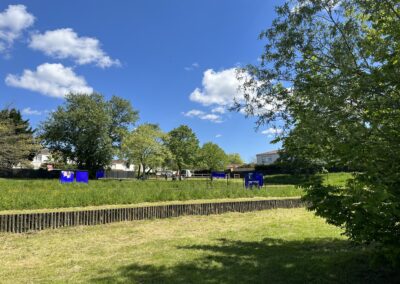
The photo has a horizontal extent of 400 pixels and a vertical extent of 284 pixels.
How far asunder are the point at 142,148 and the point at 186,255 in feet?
142

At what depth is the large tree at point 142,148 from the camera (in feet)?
158

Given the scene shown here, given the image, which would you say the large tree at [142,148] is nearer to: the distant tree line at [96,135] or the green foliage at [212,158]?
the distant tree line at [96,135]

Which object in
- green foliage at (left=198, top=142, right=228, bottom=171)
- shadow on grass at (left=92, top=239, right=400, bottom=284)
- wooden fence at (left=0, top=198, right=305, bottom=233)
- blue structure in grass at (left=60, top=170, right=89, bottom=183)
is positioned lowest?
shadow on grass at (left=92, top=239, right=400, bottom=284)

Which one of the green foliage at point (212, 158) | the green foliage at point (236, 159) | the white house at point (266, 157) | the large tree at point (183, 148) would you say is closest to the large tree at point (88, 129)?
the large tree at point (183, 148)

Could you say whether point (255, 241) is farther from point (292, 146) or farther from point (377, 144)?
point (377, 144)

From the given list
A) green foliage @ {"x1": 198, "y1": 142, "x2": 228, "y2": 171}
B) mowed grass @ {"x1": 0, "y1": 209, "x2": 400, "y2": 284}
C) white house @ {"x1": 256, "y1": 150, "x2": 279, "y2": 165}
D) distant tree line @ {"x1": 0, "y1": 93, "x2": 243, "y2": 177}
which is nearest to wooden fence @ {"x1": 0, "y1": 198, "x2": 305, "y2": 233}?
mowed grass @ {"x1": 0, "y1": 209, "x2": 400, "y2": 284}

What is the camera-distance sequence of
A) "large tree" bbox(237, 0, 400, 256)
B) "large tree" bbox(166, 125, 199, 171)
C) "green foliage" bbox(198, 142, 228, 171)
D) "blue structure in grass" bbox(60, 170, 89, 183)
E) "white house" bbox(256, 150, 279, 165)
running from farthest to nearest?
1. "white house" bbox(256, 150, 279, 165)
2. "green foliage" bbox(198, 142, 228, 171)
3. "large tree" bbox(166, 125, 199, 171)
4. "blue structure in grass" bbox(60, 170, 89, 183)
5. "large tree" bbox(237, 0, 400, 256)

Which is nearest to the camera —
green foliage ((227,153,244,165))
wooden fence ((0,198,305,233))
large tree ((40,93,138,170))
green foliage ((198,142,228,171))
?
wooden fence ((0,198,305,233))

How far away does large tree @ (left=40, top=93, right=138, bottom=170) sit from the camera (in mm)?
45812

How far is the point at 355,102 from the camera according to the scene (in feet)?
15.1

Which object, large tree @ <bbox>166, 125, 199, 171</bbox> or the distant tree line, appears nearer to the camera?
the distant tree line

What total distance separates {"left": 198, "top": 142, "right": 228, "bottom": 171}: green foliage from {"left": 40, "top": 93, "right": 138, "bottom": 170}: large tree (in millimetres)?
25880

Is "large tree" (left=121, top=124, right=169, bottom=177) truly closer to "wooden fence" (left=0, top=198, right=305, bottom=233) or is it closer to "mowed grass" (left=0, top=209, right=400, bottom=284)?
"wooden fence" (left=0, top=198, right=305, bottom=233)

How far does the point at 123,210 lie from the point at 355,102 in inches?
248
